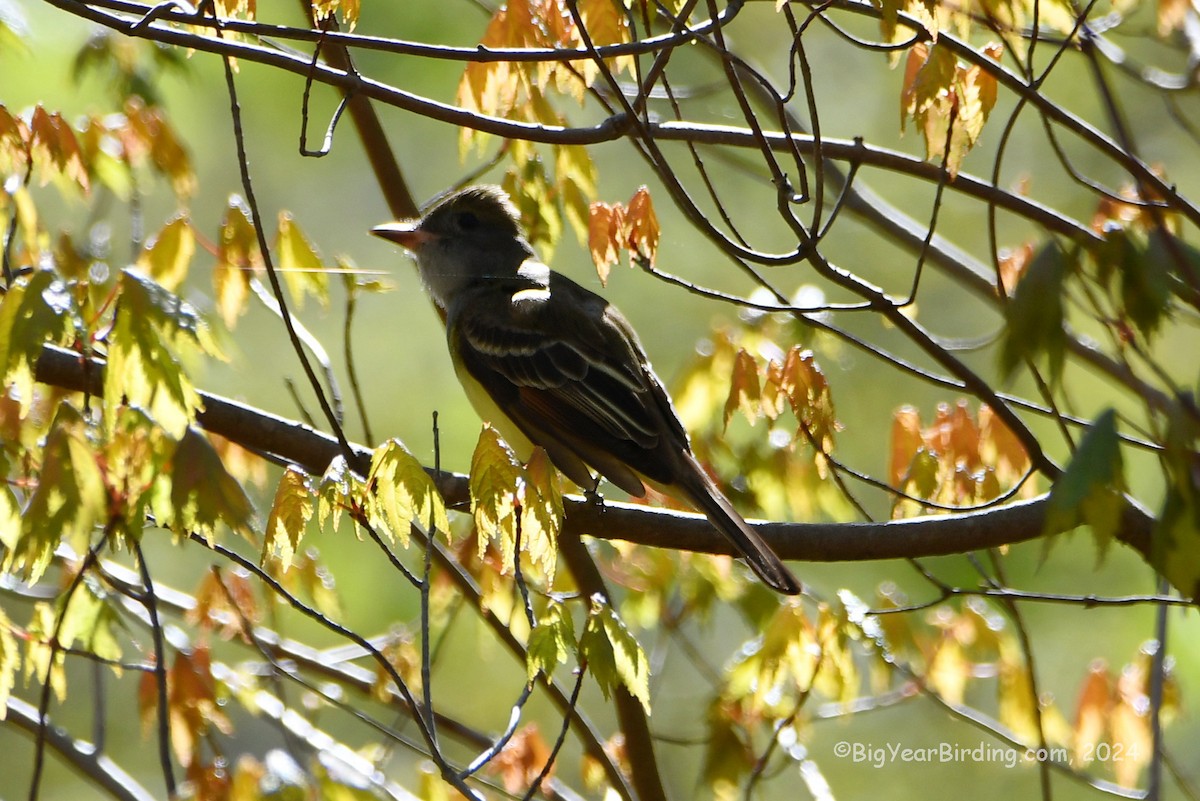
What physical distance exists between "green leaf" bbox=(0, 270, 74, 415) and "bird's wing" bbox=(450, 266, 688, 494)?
202 centimetres

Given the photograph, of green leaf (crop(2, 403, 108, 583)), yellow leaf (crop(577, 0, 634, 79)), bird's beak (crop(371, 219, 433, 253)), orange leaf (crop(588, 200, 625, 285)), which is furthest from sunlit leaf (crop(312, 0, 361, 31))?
bird's beak (crop(371, 219, 433, 253))

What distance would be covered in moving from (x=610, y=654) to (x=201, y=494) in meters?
1.00

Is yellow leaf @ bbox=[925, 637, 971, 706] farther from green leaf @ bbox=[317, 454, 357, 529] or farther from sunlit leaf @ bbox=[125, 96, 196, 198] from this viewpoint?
sunlit leaf @ bbox=[125, 96, 196, 198]

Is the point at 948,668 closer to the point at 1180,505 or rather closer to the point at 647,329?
the point at 1180,505

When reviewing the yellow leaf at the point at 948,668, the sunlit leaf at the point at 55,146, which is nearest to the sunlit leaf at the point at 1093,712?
the yellow leaf at the point at 948,668

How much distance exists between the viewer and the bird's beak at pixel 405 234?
522 cm

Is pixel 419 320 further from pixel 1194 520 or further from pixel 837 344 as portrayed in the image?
pixel 1194 520

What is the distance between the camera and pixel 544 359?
190 inches

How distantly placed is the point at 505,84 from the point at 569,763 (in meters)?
6.65

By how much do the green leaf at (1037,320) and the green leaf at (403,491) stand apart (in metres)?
1.37

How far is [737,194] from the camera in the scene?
10.8 m

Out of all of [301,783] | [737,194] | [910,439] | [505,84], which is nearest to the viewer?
[301,783]

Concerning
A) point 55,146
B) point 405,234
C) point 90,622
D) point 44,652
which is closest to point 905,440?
point 405,234

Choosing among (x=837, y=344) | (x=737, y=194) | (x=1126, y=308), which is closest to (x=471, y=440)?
(x=737, y=194)
